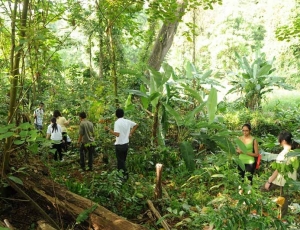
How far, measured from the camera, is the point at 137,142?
737 centimetres

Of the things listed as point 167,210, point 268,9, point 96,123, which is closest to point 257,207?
point 167,210

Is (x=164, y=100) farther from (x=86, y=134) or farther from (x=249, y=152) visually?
(x=249, y=152)

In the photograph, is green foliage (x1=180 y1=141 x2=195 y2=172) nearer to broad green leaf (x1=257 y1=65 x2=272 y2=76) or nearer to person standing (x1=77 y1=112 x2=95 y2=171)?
person standing (x1=77 y1=112 x2=95 y2=171)

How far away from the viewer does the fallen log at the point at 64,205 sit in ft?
11.7

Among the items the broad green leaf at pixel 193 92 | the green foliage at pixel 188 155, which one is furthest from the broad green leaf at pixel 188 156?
the broad green leaf at pixel 193 92

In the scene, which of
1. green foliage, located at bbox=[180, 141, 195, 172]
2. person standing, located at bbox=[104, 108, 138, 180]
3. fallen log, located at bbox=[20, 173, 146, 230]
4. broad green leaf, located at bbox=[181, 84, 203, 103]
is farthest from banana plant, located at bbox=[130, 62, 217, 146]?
fallen log, located at bbox=[20, 173, 146, 230]

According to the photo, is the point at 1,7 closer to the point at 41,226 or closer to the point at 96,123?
the point at 41,226

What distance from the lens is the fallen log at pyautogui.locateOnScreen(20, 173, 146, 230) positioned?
357 cm

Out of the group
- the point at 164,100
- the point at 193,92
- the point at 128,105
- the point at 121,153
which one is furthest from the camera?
the point at 164,100

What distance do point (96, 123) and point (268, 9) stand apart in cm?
1239

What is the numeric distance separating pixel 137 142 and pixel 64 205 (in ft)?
12.0

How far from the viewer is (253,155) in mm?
5281

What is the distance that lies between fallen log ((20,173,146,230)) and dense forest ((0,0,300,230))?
13 millimetres

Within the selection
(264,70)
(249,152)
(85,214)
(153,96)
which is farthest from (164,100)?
(264,70)
